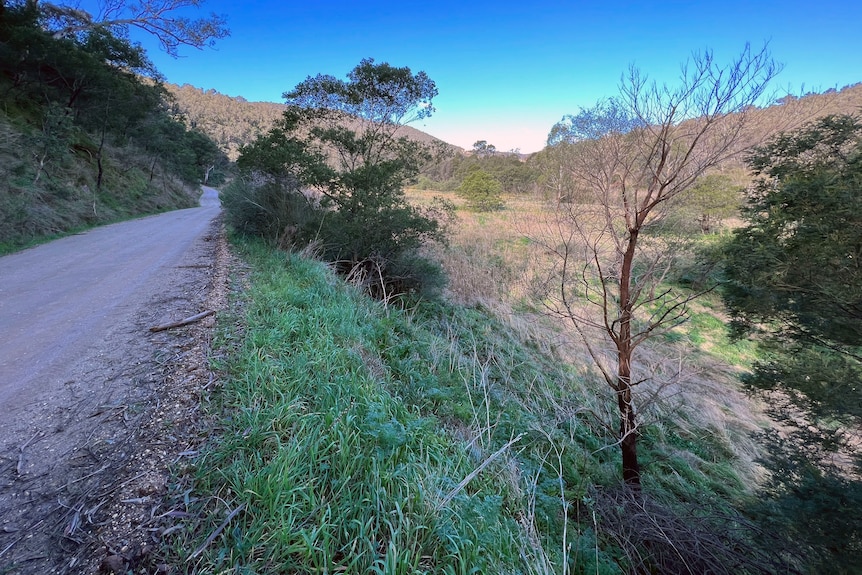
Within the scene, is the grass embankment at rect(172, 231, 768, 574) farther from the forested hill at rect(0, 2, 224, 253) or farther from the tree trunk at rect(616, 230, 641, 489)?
the forested hill at rect(0, 2, 224, 253)

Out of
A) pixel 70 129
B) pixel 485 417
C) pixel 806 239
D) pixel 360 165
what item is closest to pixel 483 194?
pixel 360 165

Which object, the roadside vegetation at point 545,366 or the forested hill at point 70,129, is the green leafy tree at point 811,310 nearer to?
the roadside vegetation at point 545,366

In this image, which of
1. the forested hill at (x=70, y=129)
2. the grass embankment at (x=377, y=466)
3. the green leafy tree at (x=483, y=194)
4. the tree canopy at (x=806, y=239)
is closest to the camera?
the grass embankment at (x=377, y=466)

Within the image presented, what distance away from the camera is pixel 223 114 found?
8844cm

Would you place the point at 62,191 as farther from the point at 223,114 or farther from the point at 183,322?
the point at 223,114

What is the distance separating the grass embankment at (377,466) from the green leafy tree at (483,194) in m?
21.3

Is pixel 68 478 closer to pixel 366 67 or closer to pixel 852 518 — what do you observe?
pixel 852 518

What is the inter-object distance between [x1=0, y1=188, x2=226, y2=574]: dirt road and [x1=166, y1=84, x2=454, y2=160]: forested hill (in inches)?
2169

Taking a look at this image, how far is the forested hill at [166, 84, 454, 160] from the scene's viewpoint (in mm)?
66188

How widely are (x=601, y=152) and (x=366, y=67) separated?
8.47 metres

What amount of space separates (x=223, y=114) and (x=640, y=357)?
109 m

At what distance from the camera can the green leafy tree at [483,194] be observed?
24984 mm

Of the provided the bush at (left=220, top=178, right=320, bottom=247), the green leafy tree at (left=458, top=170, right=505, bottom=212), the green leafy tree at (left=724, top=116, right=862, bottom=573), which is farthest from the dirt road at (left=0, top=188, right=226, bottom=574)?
the green leafy tree at (left=458, top=170, right=505, bottom=212)

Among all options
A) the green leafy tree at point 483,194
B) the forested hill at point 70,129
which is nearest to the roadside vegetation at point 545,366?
the forested hill at point 70,129
